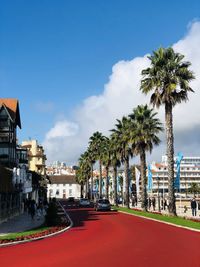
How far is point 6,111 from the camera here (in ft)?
152

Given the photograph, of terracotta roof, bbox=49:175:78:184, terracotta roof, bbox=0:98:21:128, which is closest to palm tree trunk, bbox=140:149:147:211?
terracotta roof, bbox=0:98:21:128

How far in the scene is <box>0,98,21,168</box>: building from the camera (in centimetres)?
4506

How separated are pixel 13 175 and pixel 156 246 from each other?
2322 cm

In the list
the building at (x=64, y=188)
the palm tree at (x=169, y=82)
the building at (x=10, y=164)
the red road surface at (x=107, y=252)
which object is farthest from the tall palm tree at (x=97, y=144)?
the building at (x=64, y=188)

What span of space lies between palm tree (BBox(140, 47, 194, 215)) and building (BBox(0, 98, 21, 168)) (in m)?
16.3

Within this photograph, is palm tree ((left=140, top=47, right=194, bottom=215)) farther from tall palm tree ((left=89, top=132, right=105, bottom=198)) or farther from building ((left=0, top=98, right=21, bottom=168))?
tall palm tree ((left=89, top=132, right=105, bottom=198))

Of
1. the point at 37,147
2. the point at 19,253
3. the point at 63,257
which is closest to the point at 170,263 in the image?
the point at 63,257

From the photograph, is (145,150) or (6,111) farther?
(145,150)

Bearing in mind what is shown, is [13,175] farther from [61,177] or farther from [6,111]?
[61,177]

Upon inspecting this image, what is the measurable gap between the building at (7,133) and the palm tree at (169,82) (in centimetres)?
1634

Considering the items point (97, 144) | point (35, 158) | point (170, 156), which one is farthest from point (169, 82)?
point (35, 158)

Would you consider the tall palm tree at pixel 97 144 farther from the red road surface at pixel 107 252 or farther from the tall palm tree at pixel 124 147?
the red road surface at pixel 107 252

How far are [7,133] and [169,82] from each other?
18877 millimetres

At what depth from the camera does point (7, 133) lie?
151 ft
